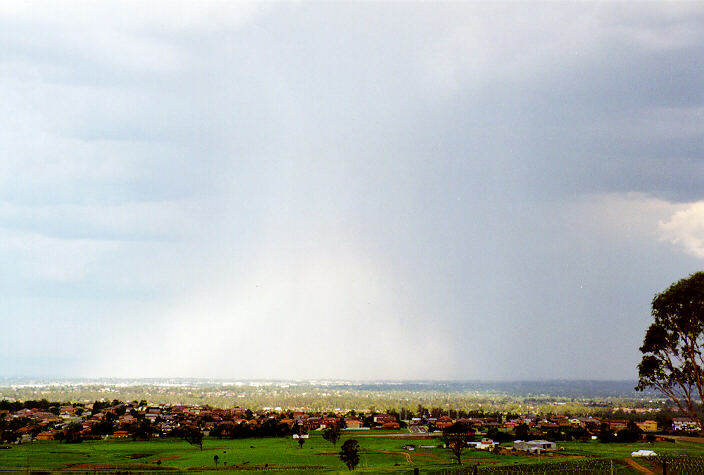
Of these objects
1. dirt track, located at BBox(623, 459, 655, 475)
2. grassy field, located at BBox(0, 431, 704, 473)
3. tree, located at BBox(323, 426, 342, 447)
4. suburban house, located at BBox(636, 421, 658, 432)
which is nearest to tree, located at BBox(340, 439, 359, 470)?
grassy field, located at BBox(0, 431, 704, 473)

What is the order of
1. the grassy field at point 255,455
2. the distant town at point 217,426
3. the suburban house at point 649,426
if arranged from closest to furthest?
the grassy field at point 255,455, the distant town at point 217,426, the suburban house at point 649,426

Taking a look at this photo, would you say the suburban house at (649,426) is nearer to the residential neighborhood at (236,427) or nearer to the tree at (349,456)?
the residential neighborhood at (236,427)

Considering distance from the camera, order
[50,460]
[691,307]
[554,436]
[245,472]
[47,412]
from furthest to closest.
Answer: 1. [47,412]
2. [554,436]
3. [50,460]
4. [245,472]
5. [691,307]

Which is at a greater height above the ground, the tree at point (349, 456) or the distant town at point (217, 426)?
the tree at point (349, 456)

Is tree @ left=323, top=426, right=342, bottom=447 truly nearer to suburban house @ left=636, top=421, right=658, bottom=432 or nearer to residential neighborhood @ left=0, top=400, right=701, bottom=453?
residential neighborhood @ left=0, top=400, right=701, bottom=453

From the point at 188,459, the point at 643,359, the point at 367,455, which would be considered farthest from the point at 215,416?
the point at 643,359

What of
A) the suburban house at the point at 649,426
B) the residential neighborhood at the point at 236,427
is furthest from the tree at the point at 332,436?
the suburban house at the point at 649,426

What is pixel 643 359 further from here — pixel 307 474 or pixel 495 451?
pixel 495 451

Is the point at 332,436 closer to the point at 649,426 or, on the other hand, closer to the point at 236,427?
the point at 236,427
